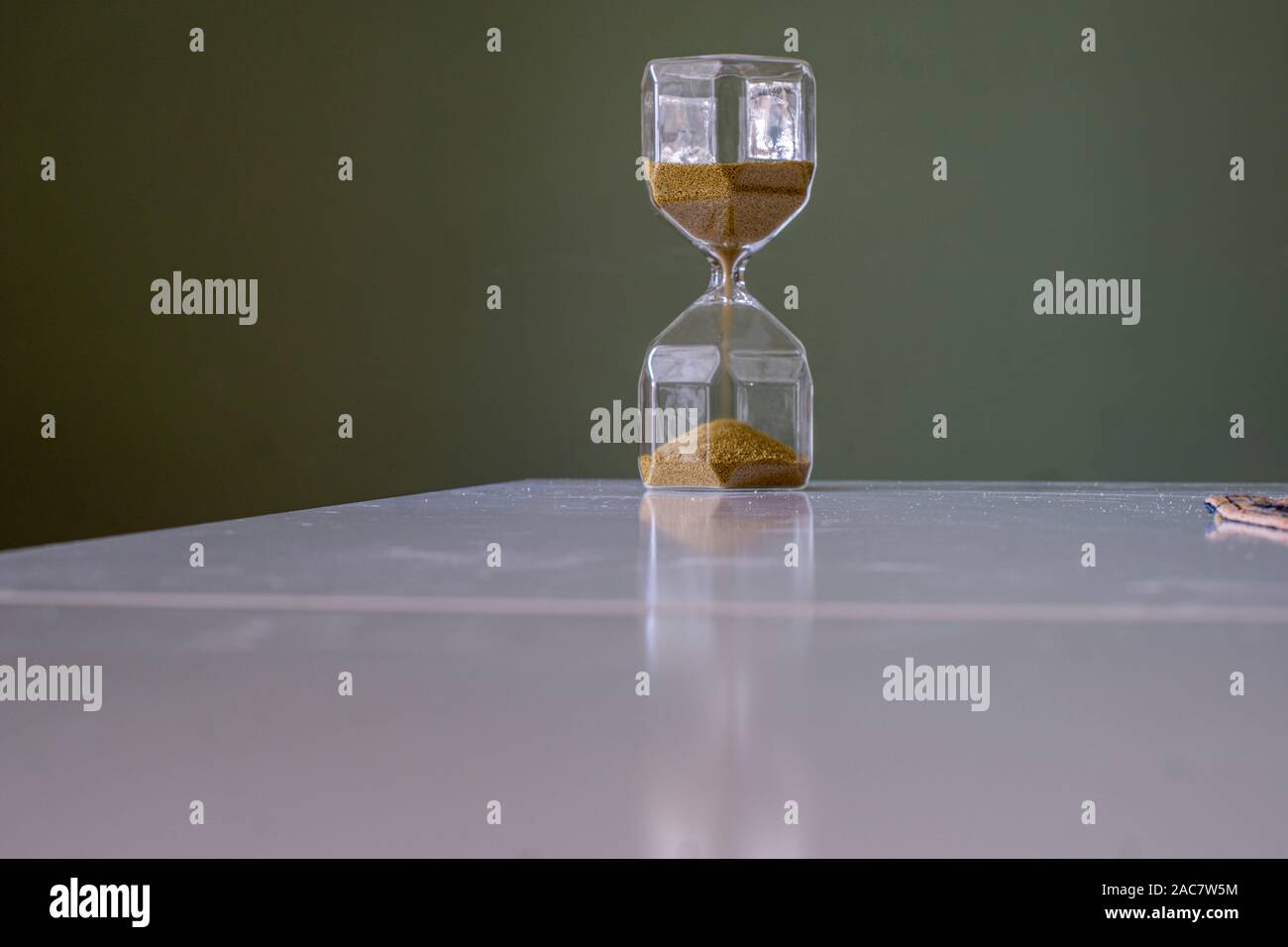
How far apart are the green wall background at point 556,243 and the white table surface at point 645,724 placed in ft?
8.30

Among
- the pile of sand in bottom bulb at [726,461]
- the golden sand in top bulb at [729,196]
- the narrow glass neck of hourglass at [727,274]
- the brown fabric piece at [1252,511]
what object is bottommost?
the brown fabric piece at [1252,511]

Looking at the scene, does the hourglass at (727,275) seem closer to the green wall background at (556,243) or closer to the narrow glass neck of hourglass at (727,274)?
the narrow glass neck of hourglass at (727,274)

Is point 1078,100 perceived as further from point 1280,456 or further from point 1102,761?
point 1102,761

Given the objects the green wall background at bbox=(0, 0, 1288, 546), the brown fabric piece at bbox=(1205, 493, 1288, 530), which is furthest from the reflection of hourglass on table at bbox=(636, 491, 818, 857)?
the green wall background at bbox=(0, 0, 1288, 546)

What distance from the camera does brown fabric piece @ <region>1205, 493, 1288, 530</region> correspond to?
26.7 inches

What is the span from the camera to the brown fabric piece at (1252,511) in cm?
68

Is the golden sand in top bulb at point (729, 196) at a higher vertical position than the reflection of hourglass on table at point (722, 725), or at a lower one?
higher

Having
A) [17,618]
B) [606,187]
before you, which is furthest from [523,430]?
[17,618]

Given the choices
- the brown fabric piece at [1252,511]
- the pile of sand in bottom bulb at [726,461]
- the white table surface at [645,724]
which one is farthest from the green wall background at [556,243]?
the white table surface at [645,724]

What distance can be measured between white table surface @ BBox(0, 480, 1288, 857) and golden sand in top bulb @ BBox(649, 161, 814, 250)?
2.61 ft

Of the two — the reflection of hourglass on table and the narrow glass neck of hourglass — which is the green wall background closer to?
the narrow glass neck of hourglass

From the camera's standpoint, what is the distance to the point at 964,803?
30 centimetres

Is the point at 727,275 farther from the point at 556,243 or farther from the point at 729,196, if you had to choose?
the point at 556,243

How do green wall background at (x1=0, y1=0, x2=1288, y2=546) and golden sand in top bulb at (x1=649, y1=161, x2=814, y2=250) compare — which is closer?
golden sand in top bulb at (x1=649, y1=161, x2=814, y2=250)
